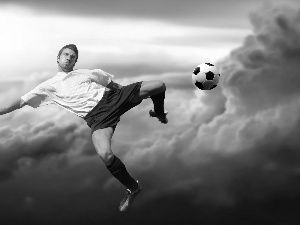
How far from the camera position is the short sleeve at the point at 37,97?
395 inches

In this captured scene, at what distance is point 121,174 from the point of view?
32.5 ft

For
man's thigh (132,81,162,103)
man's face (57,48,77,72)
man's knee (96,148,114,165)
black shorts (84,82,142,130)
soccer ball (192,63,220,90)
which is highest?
man's face (57,48,77,72)

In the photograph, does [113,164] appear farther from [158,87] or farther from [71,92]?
[158,87]

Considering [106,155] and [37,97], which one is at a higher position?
[37,97]

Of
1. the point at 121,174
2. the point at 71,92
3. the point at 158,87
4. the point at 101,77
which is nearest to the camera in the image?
the point at 121,174

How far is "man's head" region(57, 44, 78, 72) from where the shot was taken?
396 inches

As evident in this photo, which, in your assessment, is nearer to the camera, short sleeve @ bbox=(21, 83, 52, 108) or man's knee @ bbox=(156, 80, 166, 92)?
short sleeve @ bbox=(21, 83, 52, 108)

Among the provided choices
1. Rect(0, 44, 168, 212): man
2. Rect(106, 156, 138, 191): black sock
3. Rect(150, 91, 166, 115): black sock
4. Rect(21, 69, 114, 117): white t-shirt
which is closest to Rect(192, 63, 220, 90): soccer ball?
Rect(150, 91, 166, 115): black sock

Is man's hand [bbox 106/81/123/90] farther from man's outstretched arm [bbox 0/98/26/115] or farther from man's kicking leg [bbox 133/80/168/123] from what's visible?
man's outstretched arm [bbox 0/98/26/115]

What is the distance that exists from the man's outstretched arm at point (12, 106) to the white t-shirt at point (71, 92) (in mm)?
98

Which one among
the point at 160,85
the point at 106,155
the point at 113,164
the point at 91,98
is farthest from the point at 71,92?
the point at 160,85

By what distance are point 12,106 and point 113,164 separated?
2.24 meters

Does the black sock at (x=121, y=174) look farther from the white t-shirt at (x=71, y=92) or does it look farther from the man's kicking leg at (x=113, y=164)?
the white t-shirt at (x=71, y=92)

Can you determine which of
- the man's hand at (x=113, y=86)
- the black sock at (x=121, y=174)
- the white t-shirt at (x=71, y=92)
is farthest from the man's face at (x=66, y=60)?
the black sock at (x=121, y=174)
